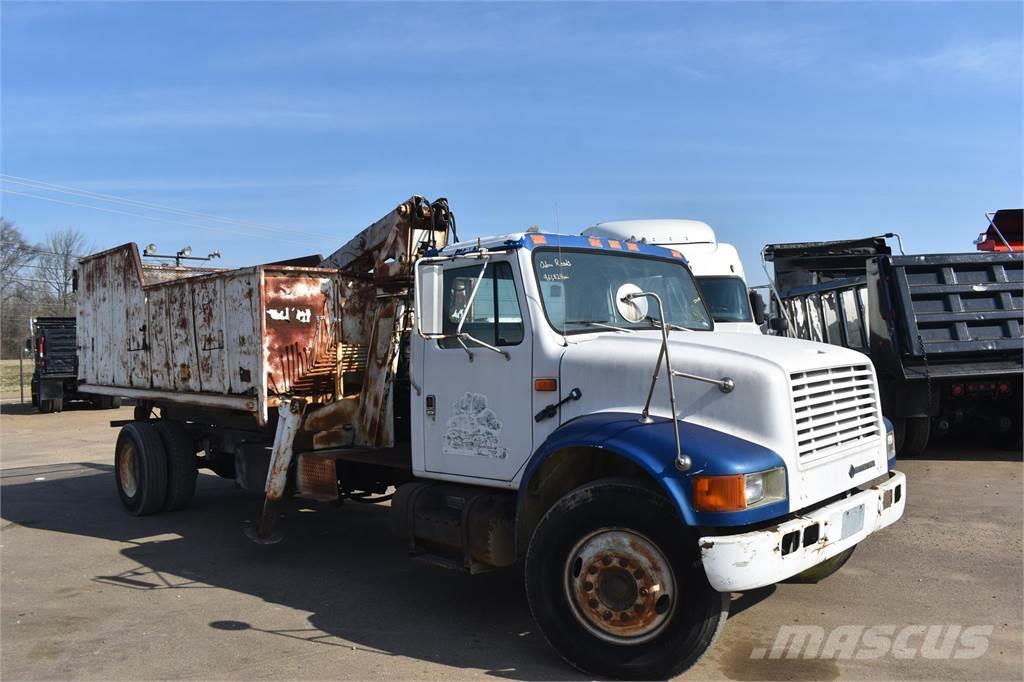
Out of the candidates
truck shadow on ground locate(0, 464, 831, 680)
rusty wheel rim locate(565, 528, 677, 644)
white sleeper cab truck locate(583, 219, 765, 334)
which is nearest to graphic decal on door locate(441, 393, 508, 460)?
rusty wheel rim locate(565, 528, 677, 644)

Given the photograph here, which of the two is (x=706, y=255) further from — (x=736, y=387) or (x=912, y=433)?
(x=736, y=387)

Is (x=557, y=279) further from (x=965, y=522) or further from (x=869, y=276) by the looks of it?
(x=869, y=276)

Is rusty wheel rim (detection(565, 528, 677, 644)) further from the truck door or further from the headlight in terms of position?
the truck door

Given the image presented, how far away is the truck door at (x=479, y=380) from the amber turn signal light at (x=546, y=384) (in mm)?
59

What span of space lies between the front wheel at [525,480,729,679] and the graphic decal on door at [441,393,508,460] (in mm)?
761

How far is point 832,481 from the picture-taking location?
445cm

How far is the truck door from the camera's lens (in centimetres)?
498

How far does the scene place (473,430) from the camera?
5.23 m

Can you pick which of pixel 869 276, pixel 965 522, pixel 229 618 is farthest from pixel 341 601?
pixel 869 276

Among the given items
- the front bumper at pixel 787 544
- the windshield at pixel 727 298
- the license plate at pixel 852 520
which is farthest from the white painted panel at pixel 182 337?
the windshield at pixel 727 298

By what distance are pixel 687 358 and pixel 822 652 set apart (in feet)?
6.01

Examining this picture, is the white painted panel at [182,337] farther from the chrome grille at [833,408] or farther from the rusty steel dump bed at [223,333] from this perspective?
the chrome grille at [833,408]

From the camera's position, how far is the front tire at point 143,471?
28.1 feet

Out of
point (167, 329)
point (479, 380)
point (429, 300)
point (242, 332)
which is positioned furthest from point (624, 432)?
point (167, 329)
